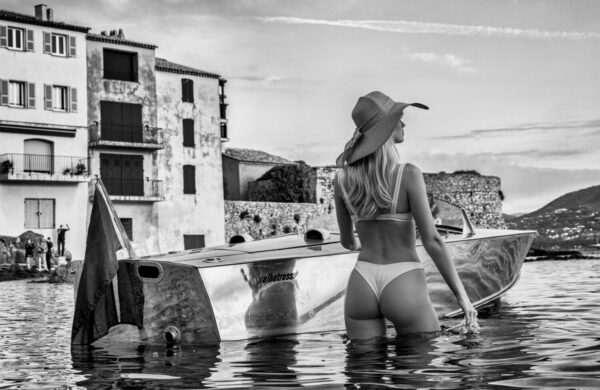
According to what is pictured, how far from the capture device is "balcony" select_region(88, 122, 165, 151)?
40.4m

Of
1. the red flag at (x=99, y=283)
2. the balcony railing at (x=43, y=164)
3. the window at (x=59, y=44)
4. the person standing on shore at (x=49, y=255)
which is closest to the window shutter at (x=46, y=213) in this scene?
the balcony railing at (x=43, y=164)

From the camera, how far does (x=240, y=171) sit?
174 ft

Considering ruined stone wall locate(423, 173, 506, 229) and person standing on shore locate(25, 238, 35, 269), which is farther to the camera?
ruined stone wall locate(423, 173, 506, 229)

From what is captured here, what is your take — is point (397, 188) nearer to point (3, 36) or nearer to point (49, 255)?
point (49, 255)

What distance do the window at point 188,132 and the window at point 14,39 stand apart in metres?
9.59

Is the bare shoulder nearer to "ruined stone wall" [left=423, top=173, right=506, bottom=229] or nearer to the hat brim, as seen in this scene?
the hat brim

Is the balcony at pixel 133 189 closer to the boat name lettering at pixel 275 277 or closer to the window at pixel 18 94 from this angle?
the window at pixel 18 94

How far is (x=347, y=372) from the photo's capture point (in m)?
5.23

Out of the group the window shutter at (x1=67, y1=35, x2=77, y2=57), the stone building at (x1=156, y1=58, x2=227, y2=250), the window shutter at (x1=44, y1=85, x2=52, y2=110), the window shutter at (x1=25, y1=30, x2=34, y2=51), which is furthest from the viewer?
the stone building at (x1=156, y1=58, x2=227, y2=250)

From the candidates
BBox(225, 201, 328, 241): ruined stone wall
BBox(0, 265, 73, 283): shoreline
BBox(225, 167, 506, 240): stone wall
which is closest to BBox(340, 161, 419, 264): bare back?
BBox(0, 265, 73, 283): shoreline

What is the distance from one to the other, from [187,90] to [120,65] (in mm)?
4168

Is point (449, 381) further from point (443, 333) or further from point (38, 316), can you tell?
point (38, 316)

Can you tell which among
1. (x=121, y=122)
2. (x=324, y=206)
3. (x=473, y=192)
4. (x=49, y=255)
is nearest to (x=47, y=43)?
(x=121, y=122)

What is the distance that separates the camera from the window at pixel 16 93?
38.1m
